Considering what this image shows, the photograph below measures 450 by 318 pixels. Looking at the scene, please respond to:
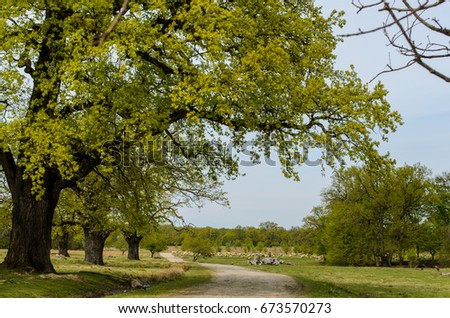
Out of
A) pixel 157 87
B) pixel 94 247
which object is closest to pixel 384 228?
pixel 94 247

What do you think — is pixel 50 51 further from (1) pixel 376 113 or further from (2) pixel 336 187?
(2) pixel 336 187

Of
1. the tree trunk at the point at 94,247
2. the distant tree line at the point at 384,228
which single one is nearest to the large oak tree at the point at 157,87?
the tree trunk at the point at 94,247

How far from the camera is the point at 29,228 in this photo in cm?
2028

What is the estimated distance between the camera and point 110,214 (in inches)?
1160

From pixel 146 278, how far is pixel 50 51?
1270 cm

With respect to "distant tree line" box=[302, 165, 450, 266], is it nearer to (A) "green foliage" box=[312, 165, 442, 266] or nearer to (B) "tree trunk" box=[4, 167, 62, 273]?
(A) "green foliage" box=[312, 165, 442, 266]

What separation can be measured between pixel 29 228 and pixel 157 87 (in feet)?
25.7

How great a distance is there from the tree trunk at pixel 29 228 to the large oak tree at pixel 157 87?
0.14 ft

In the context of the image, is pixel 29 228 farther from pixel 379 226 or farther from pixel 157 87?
pixel 379 226

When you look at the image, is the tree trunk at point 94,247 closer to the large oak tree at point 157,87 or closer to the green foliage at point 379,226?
the large oak tree at point 157,87

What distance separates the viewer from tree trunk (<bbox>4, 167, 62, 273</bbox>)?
790 inches

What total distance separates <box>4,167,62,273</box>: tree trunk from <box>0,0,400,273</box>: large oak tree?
43 millimetres

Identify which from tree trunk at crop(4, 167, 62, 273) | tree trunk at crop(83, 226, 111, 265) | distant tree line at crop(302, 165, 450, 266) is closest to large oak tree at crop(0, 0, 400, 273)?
tree trunk at crop(4, 167, 62, 273)

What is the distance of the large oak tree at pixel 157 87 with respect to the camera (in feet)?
54.4
